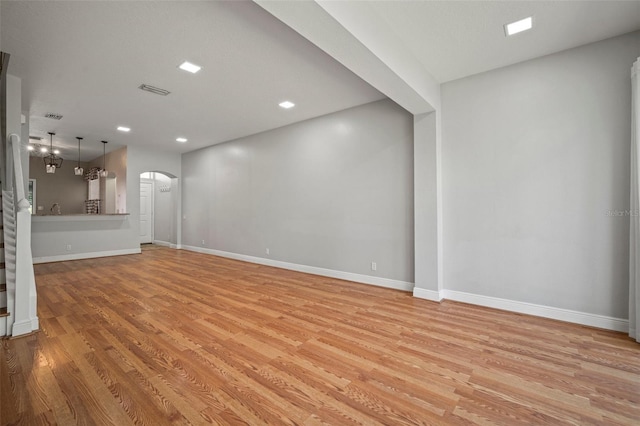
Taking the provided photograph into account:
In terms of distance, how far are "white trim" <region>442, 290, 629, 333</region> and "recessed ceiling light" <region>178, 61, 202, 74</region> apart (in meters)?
4.33

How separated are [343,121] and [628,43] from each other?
3.44 m

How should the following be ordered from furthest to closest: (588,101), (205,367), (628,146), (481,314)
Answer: (481,314), (588,101), (628,146), (205,367)

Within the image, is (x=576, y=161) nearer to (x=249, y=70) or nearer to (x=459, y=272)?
(x=459, y=272)

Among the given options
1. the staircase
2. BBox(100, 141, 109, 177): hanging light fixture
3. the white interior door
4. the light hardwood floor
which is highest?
BBox(100, 141, 109, 177): hanging light fixture

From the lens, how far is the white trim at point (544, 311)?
2844 millimetres

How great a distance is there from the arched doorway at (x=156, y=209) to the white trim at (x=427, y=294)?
27.1 feet

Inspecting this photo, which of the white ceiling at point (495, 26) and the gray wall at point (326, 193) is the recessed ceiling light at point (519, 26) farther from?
the gray wall at point (326, 193)

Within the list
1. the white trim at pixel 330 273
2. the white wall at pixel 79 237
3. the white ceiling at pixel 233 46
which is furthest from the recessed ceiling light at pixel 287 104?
the white wall at pixel 79 237

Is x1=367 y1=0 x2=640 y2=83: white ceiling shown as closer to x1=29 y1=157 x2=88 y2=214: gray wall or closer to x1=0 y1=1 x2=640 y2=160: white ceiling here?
x1=0 y1=1 x2=640 y2=160: white ceiling

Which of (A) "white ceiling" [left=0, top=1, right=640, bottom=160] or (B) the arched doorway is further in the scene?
(B) the arched doorway

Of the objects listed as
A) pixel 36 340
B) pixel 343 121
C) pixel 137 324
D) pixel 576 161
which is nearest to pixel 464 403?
pixel 576 161

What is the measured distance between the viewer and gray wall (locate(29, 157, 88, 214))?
9.04 metres

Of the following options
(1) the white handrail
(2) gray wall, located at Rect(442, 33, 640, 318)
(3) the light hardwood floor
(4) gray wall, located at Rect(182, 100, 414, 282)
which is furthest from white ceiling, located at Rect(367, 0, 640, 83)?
(1) the white handrail

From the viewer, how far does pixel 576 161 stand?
302 centimetres
